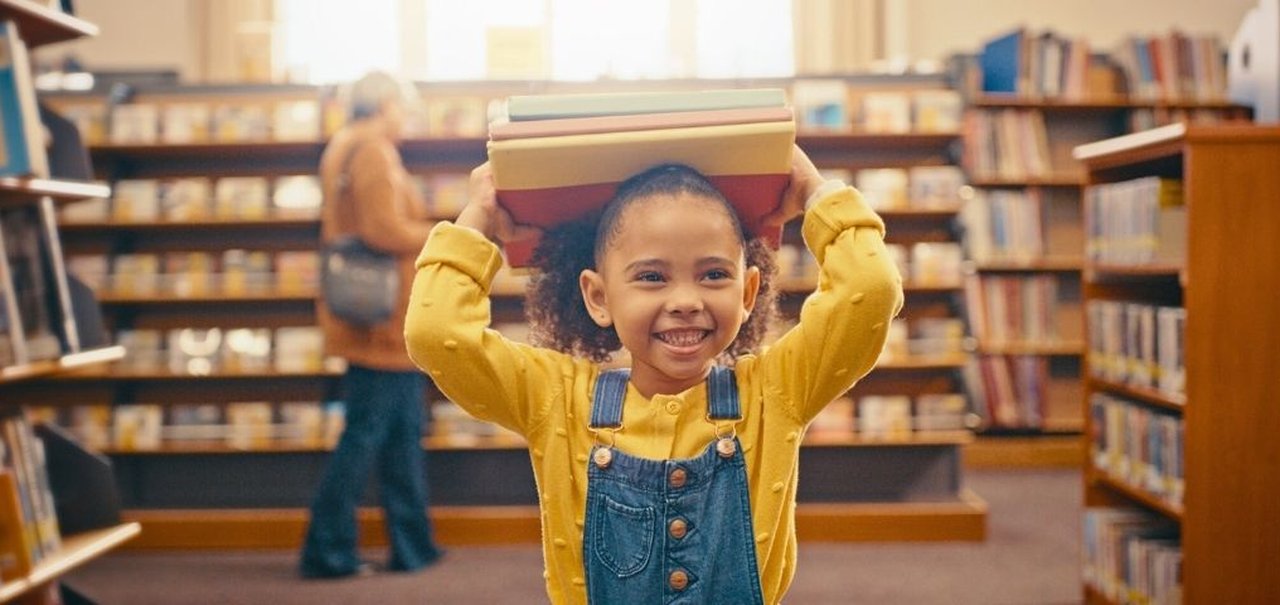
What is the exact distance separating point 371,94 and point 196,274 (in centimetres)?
122

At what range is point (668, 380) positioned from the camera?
1.24 metres

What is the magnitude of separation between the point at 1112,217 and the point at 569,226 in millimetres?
2154

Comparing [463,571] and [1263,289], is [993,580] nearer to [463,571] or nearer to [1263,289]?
[1263,289]

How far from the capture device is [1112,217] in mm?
2961

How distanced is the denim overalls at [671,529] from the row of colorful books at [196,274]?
3.17 metres

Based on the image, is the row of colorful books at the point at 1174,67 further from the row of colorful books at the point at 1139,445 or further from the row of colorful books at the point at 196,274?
the row of colorful books at the point at 196,274

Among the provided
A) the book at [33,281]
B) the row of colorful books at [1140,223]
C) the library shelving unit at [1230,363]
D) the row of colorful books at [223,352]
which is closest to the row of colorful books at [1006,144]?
the row of colorful books at [1140,223]

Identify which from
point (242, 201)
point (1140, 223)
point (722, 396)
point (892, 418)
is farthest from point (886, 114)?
point (722, 396)

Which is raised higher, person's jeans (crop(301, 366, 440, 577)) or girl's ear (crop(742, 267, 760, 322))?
girl's ear (crop(742, 267, 760, 322))

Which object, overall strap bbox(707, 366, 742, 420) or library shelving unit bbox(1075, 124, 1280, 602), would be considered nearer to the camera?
overall strap bbox(707, 366, 742, 420)

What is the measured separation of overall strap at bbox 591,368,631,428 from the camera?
1212mm

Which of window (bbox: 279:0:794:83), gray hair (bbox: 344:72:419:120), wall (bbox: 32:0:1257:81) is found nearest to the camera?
gray hair (bbox: 344:72:419:120)

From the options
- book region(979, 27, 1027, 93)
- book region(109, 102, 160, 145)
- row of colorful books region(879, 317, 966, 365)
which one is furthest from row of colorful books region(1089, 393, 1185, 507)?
book region(109, 102, 160, 145)

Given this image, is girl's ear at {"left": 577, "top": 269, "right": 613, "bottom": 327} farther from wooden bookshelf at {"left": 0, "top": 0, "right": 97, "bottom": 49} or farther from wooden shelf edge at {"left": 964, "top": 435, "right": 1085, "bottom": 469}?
wooden shelf edge at {"left": 964, "top": 435, "right": 1085, "bottom": 469}
